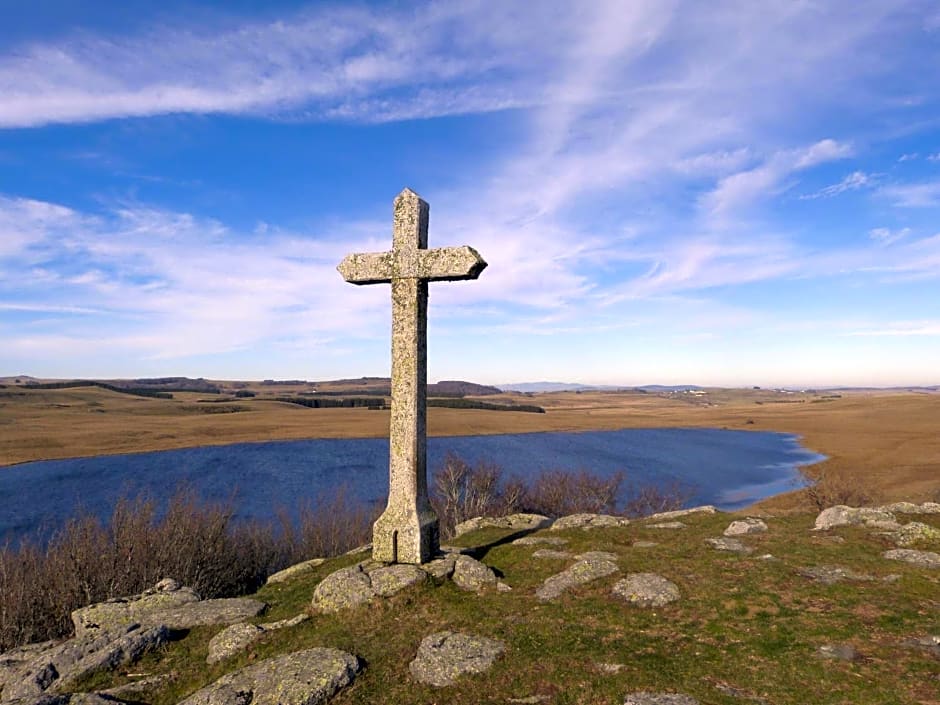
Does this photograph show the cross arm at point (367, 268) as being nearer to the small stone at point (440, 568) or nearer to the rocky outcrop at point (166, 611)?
the small stone at point (440, 568)

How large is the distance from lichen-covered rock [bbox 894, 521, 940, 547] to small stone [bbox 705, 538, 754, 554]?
10.00 ft

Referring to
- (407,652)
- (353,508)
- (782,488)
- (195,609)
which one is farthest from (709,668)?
(782,488)

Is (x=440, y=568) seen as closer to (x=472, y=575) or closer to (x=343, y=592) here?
(x=472, y=575)

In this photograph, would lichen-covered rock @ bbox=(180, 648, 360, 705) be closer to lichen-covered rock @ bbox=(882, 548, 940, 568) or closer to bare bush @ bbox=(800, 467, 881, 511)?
lichen-covered rock @ bbox=(882, 548, 940, 568)

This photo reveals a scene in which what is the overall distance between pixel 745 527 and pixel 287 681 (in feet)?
38.3

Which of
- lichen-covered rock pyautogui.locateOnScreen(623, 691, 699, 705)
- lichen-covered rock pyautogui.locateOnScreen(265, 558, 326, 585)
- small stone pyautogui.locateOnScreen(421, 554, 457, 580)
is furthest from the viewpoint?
lichen-covered rock pyautogui.locateOnScreen(265, 558, 326, 585)

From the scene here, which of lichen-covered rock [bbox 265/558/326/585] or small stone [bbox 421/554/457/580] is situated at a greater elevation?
small stone [bbox 421/554/457/580]

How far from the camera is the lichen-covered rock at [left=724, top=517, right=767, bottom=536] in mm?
14219

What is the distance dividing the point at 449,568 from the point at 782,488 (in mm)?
59033

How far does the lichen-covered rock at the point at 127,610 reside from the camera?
11.3 m

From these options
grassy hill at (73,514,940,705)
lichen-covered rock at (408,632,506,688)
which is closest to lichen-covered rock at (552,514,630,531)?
grassy hill at (73,514,940,705)

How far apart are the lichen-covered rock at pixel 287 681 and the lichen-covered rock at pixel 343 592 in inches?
72.1

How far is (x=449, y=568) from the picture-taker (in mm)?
11273

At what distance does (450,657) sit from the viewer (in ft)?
26.1
